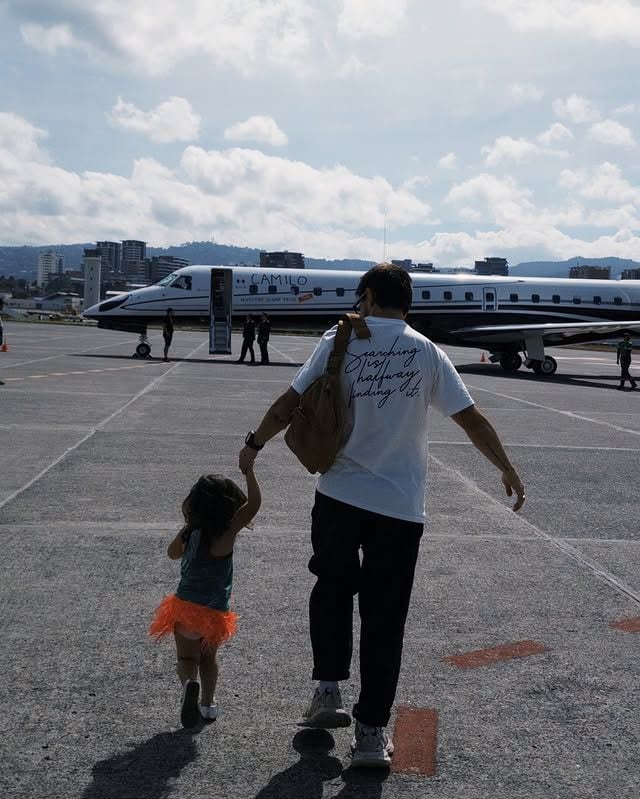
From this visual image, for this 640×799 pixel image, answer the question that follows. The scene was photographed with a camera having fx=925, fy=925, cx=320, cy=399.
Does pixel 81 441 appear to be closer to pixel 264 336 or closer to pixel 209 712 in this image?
pixel 209 712

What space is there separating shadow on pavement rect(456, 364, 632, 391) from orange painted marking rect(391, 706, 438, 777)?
23345mm

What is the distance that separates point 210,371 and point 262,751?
22.0m

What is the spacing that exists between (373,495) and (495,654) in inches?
61.6

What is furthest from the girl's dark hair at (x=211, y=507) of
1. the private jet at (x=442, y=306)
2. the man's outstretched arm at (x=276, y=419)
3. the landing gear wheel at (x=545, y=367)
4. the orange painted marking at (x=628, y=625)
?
the landing gear wheel at (x=545, y=367)

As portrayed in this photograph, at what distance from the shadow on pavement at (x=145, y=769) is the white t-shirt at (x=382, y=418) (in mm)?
1220

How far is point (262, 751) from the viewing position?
151 inches

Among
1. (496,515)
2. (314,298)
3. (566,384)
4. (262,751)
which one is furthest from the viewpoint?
(314,298)

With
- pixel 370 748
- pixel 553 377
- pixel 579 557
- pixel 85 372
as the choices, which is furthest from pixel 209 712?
pixel 553 377

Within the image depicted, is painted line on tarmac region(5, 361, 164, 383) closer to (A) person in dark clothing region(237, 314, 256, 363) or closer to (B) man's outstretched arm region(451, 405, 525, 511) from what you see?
(A) person in dark clothing region(237, 314, 256, 363)

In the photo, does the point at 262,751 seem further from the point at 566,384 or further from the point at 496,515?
the point at 566,384

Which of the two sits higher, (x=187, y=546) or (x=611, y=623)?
(x=187, y=546)

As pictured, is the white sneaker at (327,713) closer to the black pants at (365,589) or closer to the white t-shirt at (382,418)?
the black pants at (365,589)

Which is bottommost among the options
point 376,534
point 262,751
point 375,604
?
point 262,751

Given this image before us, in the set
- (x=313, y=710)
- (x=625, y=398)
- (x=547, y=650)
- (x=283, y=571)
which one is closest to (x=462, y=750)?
(x=313, y=710)
